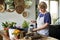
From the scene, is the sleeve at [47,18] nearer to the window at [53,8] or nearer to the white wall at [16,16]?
the white wall at [16,16]

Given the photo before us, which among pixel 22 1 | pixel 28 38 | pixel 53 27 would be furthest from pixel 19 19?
pixel 28 38

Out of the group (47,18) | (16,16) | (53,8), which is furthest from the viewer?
(53,8)

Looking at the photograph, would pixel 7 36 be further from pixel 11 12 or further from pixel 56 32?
pixel 11 12

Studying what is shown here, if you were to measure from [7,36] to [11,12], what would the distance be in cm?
208

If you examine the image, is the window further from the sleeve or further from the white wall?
the sleeve

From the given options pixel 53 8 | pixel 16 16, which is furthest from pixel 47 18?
pixel 53 8

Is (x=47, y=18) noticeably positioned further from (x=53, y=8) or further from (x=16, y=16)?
(x=53, y=8)

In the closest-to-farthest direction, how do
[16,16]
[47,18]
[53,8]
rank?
[47,18], [16,16], [53,8]

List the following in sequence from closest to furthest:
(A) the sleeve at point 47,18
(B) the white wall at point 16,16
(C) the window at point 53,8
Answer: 1. (A) the sleeve at point 47,18
2. (B) the white wall at point 16,16
3. (C) the window at point 53,8

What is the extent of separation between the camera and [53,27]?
260cm

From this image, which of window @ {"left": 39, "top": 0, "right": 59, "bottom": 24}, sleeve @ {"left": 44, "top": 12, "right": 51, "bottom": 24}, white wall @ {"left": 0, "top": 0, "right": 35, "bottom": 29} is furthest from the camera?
window @ {"left": 39, "top": 0, "right": 59, "bottom": 24}

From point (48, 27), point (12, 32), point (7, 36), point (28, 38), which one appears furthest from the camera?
point (48, 27)

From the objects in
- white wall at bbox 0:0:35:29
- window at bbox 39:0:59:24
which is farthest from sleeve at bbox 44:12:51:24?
window at bbox 39:0:59:24

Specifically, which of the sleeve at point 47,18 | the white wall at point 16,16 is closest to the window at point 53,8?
the white wall at point 16,16
